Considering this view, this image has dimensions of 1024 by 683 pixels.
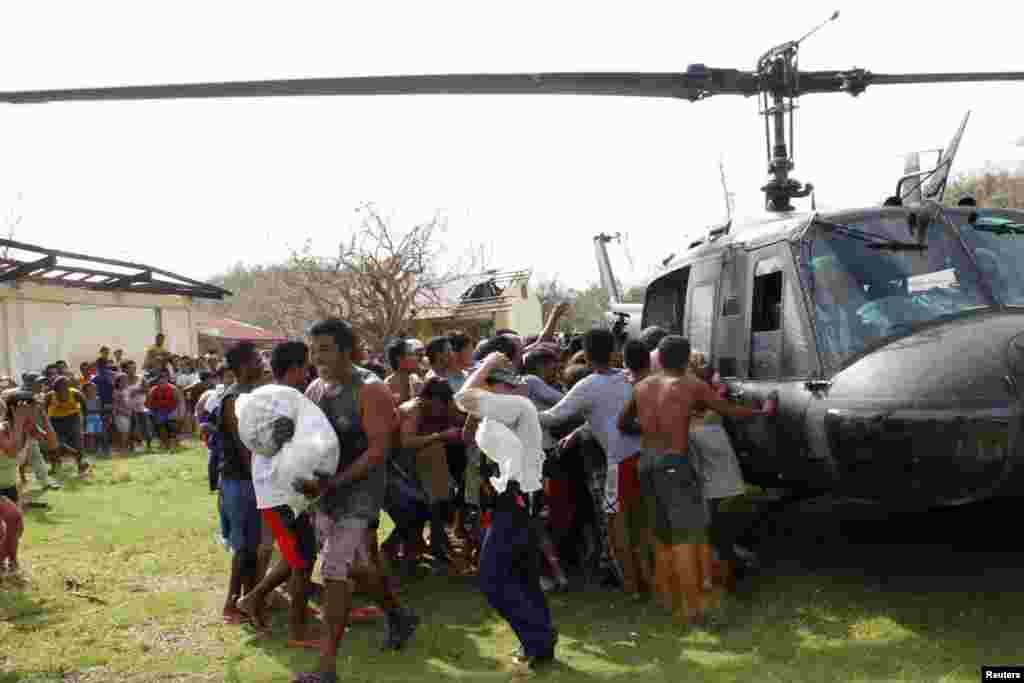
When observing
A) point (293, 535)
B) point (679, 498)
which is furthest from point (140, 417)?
point (679, 498)

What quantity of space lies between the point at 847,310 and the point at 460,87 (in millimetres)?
2464

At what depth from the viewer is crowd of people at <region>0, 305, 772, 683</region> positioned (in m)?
4.66

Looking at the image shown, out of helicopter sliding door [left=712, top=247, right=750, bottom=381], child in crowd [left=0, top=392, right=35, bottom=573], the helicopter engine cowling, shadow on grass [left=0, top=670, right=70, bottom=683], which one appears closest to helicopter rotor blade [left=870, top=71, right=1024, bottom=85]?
helicopter sliding door [left=712, top=247, right=750, bottom=381]

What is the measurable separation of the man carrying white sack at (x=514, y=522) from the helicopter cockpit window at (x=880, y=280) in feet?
5.56

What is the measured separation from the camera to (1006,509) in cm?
605

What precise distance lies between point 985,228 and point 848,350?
138 centimetres

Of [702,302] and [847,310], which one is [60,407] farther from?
[847,310]

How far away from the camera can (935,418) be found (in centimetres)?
414

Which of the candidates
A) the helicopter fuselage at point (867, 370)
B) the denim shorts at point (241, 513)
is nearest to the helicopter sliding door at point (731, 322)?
the helicopter fuselage at point (867, 370)

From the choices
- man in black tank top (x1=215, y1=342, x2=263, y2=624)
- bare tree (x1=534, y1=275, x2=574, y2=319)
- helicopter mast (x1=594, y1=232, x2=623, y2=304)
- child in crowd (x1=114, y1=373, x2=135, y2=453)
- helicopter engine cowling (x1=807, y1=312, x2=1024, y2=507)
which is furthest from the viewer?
bare tree (x1=534, y1=275, x2=574, y2=319)

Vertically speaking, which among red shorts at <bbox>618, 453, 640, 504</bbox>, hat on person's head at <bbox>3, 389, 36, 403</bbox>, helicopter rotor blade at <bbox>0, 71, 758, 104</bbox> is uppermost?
helicopter rotor blade at <bbox>0, 71, 758, 104</bbox>

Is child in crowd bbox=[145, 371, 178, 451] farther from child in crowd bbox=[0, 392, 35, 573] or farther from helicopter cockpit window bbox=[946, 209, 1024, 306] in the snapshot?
helicopter cockpit window bbox=[946, 209, 1024, 306]

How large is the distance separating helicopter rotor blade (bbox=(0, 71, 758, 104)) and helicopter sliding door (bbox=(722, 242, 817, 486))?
45.4 inches

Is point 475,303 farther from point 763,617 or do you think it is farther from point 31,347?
point 763,617
